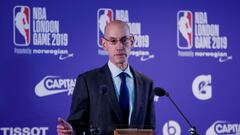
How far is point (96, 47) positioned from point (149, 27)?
591 mm

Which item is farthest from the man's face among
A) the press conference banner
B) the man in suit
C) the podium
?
the press conference banner

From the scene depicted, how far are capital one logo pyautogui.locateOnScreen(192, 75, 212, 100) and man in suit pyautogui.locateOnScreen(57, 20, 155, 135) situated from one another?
1941 mm

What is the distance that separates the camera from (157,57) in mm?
4988

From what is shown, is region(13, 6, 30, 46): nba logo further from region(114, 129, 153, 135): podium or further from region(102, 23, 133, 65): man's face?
region(114, 129, 153, 135): podium

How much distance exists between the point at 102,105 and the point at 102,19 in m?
1.94

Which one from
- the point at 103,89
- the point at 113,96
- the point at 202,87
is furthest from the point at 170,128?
the point at 103,89

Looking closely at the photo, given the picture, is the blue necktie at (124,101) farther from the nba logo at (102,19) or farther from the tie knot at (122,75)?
the nba logo at (102,19)

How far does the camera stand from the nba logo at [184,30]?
5031 mm

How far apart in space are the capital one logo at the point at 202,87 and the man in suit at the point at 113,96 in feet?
6.37

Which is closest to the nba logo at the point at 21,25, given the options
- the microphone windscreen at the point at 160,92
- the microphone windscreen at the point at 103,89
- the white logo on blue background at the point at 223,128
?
the microphone windscreen at the point at 103,89

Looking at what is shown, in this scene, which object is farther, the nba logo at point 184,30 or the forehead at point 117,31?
the nba logo at point 184,30

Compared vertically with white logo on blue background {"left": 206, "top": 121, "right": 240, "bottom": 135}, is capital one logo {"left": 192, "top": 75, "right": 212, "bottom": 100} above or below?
above

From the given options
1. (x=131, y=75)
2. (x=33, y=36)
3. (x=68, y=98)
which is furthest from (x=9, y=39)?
(x=131, y=75)

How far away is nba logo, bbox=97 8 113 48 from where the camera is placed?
480cm
